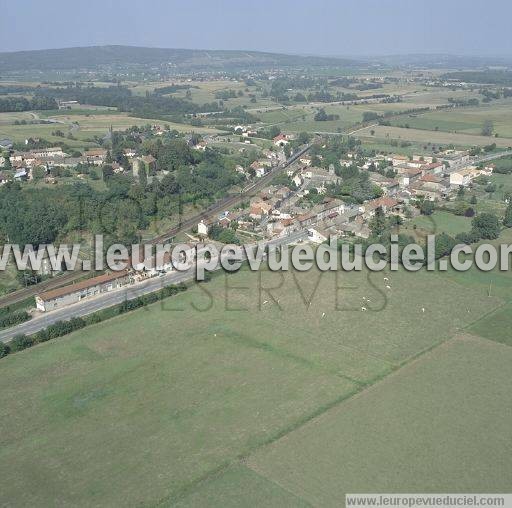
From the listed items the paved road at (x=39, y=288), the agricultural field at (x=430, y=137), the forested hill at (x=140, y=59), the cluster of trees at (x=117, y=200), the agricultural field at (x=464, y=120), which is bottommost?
the paved road at (x=39, y=288)

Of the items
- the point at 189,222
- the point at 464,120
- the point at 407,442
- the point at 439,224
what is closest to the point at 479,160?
the point at 439,224

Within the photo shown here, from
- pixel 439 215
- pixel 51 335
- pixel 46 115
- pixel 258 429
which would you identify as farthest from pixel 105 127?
pixel 258 429

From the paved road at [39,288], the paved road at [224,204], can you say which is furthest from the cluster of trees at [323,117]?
the paved road at [39,288]

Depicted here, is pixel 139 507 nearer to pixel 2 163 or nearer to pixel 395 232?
pixel 395 232

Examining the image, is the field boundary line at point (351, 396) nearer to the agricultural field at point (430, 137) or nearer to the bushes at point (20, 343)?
the bushes at point (20, 343)

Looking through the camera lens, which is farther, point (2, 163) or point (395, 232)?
point (2, 163)

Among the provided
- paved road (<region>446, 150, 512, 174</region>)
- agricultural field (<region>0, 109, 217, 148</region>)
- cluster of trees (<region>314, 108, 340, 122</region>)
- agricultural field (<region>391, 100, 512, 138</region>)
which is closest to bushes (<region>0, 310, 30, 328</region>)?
agricultural field (<region>0, 109, 217, 148</region>)
